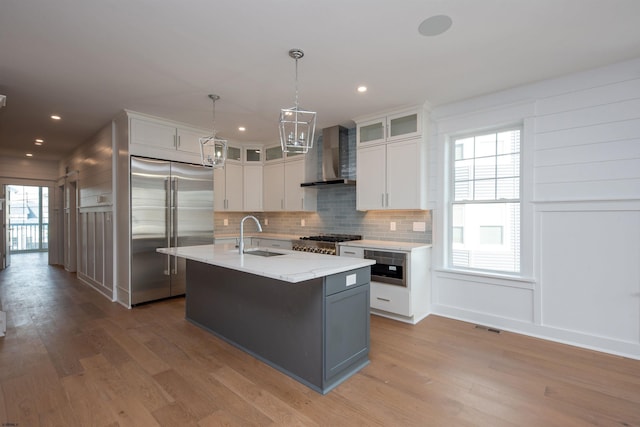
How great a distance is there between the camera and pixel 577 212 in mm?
2973

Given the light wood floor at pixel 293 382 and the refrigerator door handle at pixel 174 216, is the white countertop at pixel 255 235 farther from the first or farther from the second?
the light wood floor at pixel 293 382

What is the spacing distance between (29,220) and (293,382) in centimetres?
1168

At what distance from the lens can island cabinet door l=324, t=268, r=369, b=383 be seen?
2.25 m

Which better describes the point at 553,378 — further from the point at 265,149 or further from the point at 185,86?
the point at 265,149

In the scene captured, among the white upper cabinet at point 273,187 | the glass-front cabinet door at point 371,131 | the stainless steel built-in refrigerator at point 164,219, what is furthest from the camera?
the white upper cabinet at point 273,187

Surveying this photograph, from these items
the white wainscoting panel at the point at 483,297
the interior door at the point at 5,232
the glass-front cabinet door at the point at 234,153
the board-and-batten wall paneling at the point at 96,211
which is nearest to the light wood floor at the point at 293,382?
the white wainscoting panel at the point at 483,297

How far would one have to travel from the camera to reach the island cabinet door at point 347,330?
88.5 inches

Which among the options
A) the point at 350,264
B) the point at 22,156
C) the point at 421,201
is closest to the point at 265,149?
the point at 421,201

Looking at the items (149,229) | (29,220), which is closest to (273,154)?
(149,229)

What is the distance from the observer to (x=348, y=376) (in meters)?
2.39

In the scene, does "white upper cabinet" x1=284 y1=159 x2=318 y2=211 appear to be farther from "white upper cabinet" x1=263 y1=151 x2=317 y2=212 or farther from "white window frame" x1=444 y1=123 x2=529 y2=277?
"white window frame" x1=444 y1=123 x2=529 y2=277

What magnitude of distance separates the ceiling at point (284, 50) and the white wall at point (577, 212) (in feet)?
0.88

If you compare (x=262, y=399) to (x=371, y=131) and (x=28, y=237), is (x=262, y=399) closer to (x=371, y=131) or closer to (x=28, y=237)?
(x=371, y=131)

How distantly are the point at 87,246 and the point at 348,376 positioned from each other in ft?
17.5
